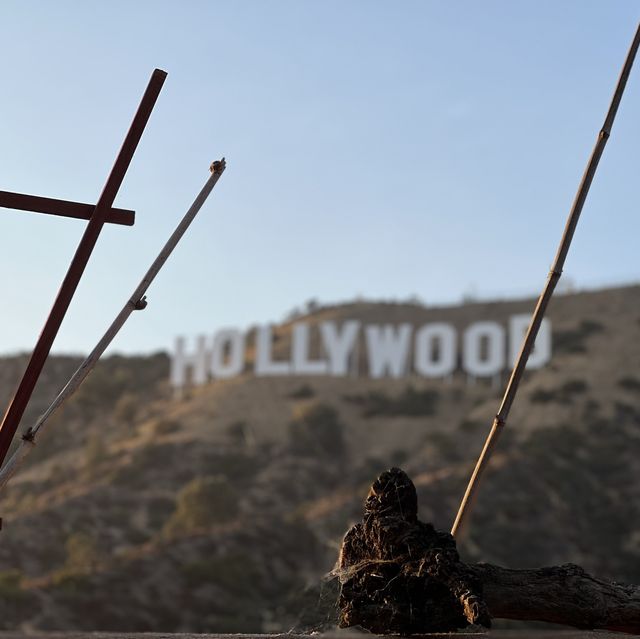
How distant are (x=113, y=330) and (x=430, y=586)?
2.07m

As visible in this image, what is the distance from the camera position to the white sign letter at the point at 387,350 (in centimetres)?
6169

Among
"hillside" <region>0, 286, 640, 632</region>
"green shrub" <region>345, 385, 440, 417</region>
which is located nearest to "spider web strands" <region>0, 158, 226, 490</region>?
"hillside" <region>0, 286, 640, 632</region>

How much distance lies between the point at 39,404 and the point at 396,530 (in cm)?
7283

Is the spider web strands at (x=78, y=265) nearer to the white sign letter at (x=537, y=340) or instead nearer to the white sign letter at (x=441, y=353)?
the white sign letter at (x=537, y=340)

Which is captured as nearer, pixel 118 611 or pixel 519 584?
pixel 519 584

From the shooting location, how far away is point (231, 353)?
6600cm

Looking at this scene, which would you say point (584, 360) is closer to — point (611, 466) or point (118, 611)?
point (611, 466)

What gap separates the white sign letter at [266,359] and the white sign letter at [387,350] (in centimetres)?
567

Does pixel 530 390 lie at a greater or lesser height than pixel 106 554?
greater

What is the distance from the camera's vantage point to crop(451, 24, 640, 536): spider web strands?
6.14 metres

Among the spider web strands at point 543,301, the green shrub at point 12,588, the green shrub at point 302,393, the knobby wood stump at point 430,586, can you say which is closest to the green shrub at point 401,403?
the green shrub at point 302,393

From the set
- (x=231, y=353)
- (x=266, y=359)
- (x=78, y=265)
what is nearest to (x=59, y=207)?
(x=78, y=265)

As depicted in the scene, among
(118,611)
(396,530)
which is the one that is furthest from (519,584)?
(118,611)

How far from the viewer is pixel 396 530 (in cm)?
547
